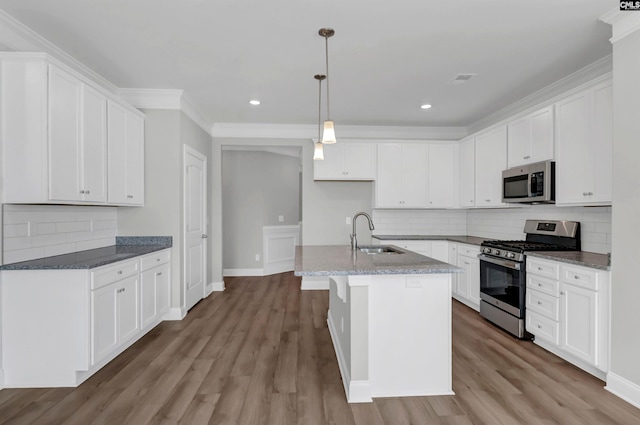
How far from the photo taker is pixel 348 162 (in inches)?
198

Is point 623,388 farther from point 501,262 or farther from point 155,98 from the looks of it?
point 155,98

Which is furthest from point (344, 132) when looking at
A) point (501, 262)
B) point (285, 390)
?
point (285, 390)

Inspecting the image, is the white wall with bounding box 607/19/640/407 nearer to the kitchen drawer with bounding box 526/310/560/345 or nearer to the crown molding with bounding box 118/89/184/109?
the kitchen drawer with bounding box 526/310/560/345

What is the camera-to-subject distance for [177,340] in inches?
128

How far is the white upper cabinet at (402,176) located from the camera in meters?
5.04

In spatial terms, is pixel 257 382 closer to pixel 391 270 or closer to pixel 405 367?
pixel 405 367

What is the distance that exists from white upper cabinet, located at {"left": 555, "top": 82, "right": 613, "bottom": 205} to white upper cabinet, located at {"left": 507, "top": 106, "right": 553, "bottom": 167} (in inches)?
5.0

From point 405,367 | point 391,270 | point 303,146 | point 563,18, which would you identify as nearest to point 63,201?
point 391,270

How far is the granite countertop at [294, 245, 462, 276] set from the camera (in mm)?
2045

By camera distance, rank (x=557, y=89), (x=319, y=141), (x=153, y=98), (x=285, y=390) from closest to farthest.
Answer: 1. (x=285, y=390)
2. (x=319, y=141)
3. (x=557, y=89)
4. (x=153, y=98)

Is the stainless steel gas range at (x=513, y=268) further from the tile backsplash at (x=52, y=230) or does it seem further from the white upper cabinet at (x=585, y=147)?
the tile backsplash at (x=52, y=230)

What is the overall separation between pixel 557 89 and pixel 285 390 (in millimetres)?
3969

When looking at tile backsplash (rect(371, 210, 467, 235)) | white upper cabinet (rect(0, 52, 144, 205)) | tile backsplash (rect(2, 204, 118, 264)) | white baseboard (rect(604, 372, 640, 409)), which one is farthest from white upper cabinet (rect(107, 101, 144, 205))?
white baseboard (rect(604, 372, 640, 409))

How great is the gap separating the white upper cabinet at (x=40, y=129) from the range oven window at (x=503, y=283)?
3952 mm
